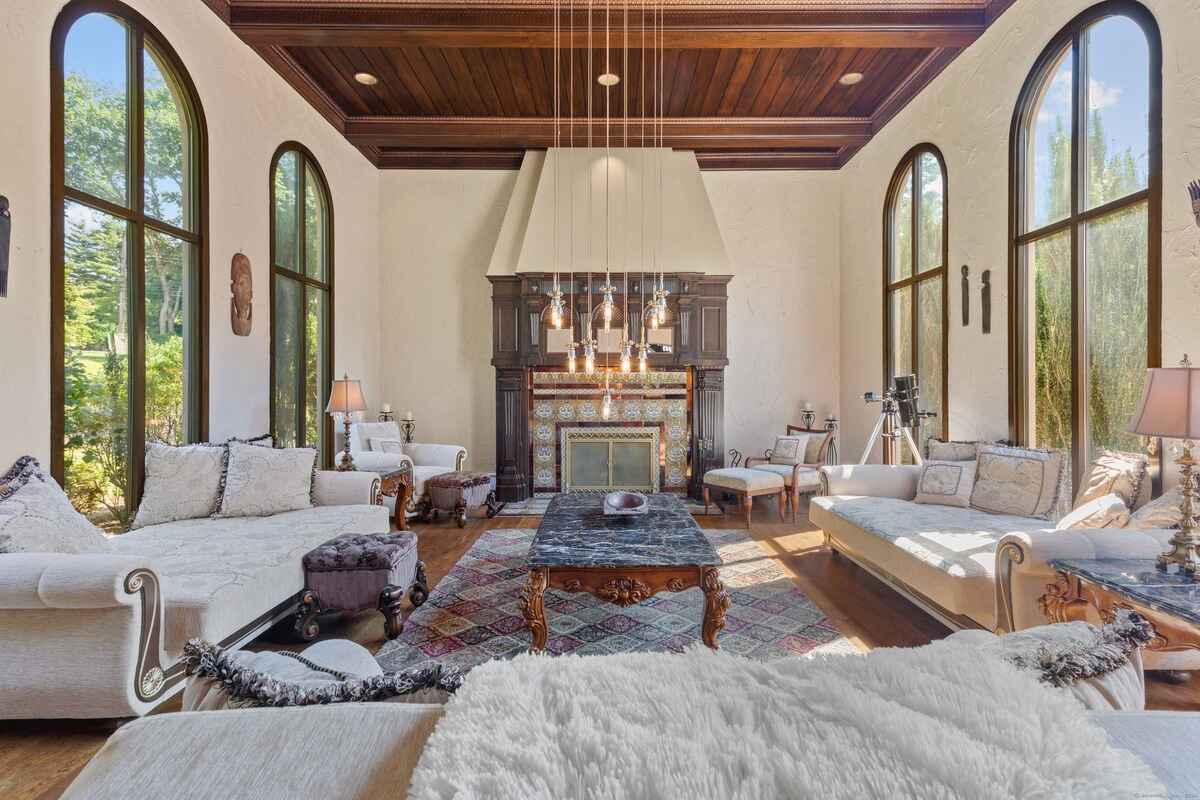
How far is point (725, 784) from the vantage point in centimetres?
54

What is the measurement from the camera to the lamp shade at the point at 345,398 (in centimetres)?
447

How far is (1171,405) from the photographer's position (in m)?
2.04

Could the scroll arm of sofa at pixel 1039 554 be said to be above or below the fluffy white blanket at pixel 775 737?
below

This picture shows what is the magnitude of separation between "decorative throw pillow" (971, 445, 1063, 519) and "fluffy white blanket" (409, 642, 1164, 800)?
3.23m

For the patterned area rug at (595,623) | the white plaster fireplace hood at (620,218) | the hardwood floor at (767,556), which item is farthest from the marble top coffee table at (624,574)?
the white plaster fireplace hood at (620,218)

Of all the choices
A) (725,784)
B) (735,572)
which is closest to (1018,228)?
(735,572)

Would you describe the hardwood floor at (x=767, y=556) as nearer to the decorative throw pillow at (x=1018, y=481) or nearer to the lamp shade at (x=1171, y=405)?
the decorative throw pillow at (x=1018, y=481)

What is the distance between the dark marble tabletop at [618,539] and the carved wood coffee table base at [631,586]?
0.13ft

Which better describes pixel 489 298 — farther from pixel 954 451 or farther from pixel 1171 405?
pixel 1171 405

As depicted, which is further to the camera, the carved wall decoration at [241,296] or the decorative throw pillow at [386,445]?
the decorative throw pillow at [386,445]

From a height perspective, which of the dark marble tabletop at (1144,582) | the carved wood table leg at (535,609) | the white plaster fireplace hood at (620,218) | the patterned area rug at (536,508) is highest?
the white plaster fireplace hood at (620,218)

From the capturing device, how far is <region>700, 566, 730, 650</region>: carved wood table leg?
2375 mm

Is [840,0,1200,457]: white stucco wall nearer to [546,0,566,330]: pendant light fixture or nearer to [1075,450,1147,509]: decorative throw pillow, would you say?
[1075,450,1147,509]: decorative throw pillow

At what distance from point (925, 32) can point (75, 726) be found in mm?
6052
